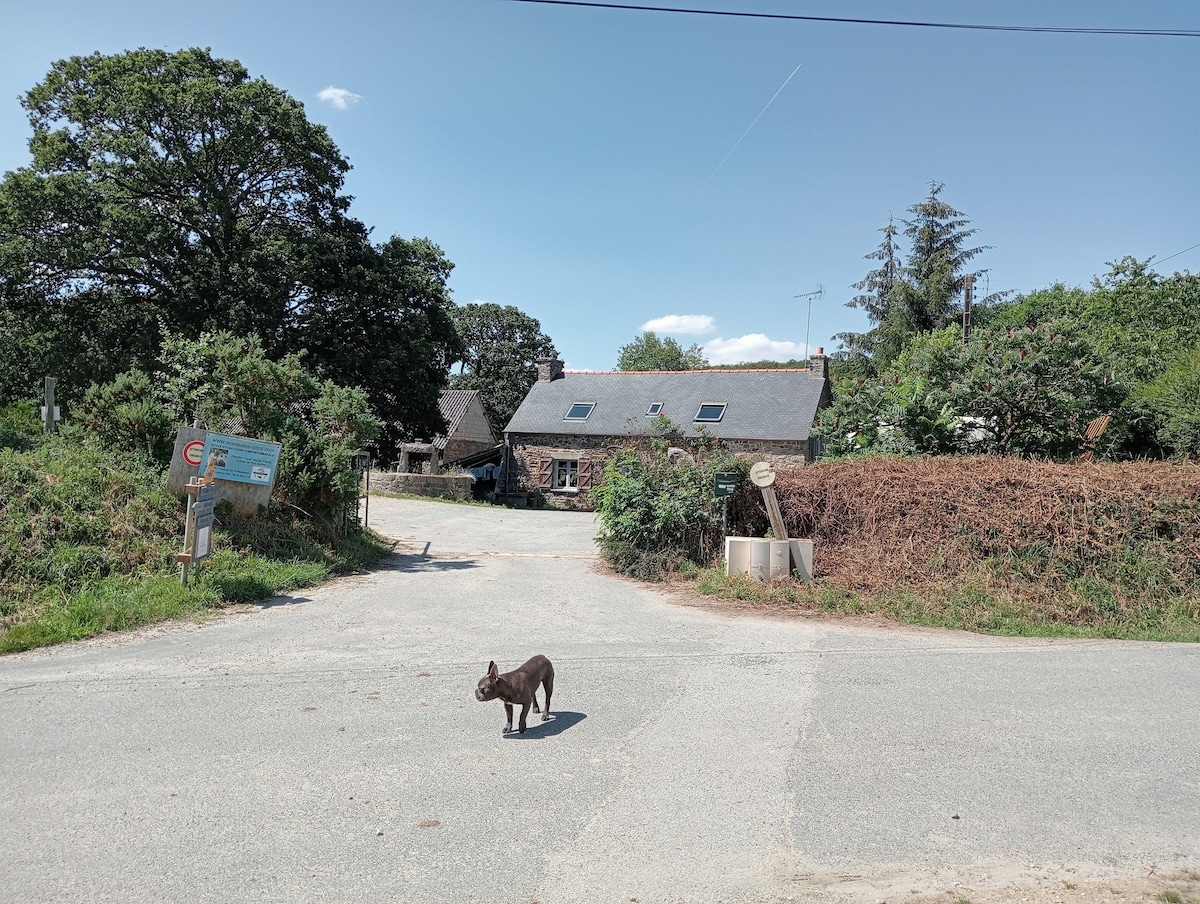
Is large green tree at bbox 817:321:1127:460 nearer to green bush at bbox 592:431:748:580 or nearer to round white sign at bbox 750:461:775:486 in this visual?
green bush at bbox 592:431:748:580

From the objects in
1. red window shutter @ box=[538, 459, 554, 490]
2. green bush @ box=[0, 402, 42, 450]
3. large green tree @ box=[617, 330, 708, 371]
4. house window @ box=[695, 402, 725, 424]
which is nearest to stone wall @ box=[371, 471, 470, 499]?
red window shutter @ box=[538, 459, 554, 490]

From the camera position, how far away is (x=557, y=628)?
9.26 metres

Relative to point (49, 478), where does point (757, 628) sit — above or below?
below

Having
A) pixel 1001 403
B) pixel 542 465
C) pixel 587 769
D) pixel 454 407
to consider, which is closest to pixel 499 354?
pixel 454 407

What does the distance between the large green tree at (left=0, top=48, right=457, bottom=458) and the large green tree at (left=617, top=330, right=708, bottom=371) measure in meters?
61.4

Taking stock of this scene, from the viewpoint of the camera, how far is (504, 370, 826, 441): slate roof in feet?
107

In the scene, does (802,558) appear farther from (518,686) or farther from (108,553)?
(108,553)

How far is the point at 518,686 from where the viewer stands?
526cm

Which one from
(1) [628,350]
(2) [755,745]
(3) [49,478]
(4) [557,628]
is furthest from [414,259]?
(1) [628,350]

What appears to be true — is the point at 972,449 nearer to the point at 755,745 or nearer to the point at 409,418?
the point at 755,745

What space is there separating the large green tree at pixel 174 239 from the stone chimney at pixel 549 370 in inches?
488

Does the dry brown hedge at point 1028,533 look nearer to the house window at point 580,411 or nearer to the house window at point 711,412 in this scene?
the house window at point 711,412

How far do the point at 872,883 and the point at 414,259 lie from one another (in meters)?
28.6

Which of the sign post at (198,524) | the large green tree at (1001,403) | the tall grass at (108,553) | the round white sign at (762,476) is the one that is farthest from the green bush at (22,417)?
the large green tree at (1001,403)
